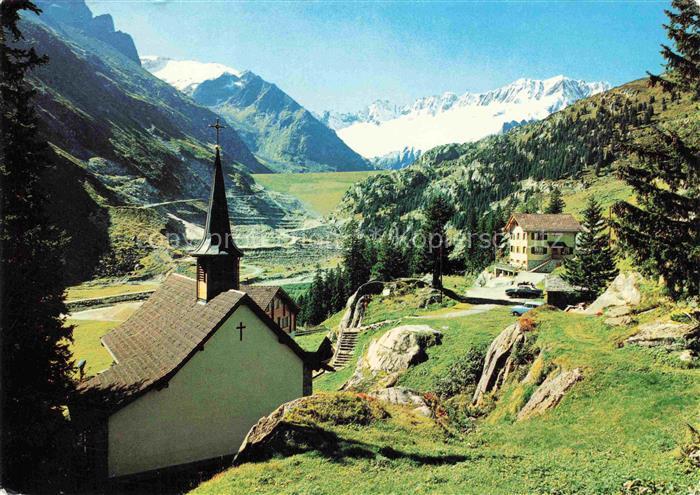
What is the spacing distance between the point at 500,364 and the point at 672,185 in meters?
11.2

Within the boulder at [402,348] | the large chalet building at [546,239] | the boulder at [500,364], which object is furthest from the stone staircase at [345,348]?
the large chalet building at [546,239]

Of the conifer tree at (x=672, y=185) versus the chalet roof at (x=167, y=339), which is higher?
the conifer tree at (x=672, y=185)

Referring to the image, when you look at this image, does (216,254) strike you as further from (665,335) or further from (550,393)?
(665,335)

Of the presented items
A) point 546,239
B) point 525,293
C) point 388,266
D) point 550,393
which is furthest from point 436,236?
point 550,393

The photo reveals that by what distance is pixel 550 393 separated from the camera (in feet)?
54.8

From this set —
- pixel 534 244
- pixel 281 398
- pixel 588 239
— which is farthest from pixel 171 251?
pixel 281 398

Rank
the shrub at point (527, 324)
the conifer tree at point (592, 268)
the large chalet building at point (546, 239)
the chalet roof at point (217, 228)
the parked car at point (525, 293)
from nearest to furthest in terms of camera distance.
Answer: the chalet roof at point (217, 228), the shrub at point (527, 324), the conifer tree at point (592, 268), the parked car at point (525, 293), the large chalet building at point (546, 239)

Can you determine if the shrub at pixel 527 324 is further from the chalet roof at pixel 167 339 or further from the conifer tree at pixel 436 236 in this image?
the conifer tree at pixel 436 236

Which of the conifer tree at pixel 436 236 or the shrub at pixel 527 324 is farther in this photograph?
the conifer tree at pixel 436 236

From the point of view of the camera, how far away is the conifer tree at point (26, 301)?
46.9ft

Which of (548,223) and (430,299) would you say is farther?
(548,223)

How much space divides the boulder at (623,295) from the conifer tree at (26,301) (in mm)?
24468

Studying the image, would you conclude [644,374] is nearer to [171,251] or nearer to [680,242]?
[680,242]

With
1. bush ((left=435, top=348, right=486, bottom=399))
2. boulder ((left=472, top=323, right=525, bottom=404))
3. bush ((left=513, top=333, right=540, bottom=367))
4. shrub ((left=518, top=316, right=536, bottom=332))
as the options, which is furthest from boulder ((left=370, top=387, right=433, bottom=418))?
shrub ((left=518, top=316, right=536, bottom=332))
